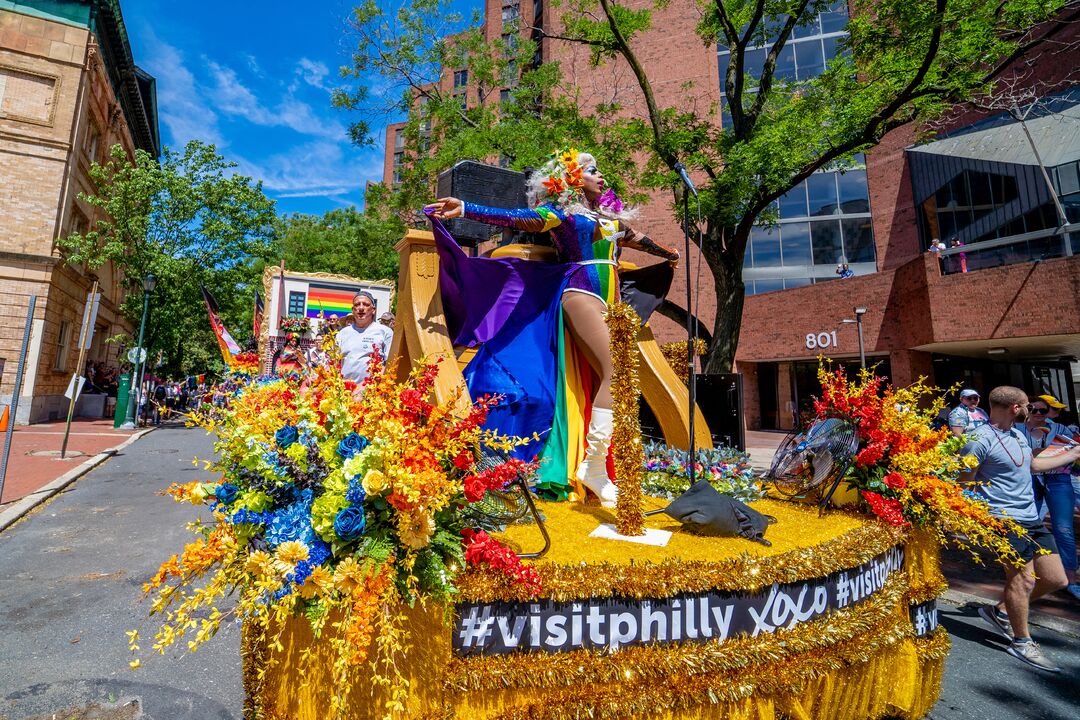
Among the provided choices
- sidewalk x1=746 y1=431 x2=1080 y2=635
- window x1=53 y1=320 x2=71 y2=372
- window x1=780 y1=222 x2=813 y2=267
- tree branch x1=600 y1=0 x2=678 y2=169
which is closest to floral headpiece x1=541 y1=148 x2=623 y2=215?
sidewalk x1=746 y1=431 x2=1080 y2=635

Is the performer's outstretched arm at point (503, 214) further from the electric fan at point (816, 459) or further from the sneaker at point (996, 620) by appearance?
the sneaker at point (996, 620)

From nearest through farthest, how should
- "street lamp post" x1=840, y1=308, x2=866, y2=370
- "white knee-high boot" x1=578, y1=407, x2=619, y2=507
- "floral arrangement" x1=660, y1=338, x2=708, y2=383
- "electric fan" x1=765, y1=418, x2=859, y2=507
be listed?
"white knee-high boot" x1=578, y1=407, x2=619, y2=507 < "electric fan" x1=765, y1=418, x2=859, y2=507 < "floral arrangement" x1=660, y1=338, x2=708, y2=383 < "street lamp post" x1=840, y1=308, x2=866, y2=370

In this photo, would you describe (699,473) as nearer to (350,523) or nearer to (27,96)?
(350,523)

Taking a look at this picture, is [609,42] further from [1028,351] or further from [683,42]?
[683,42]

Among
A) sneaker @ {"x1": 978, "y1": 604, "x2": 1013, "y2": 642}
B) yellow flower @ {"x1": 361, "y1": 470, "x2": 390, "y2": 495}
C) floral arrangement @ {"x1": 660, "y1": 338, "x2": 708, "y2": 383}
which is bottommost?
sneaker @ {"x1": 978, "y1": 604, "x2": 1013, "y2": 642}

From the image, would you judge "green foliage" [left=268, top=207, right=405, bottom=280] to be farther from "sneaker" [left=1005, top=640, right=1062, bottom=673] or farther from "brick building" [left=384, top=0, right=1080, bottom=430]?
"sneaker" [left=1005, top=640, right=1062, bottom=673]

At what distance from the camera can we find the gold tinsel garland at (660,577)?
1.88m

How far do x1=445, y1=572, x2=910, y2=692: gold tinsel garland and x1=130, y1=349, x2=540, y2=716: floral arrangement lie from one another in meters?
0.26

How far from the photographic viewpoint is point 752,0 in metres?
9.79

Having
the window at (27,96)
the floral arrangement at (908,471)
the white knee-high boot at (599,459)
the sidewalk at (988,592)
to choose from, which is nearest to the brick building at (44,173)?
the window at (27,96)

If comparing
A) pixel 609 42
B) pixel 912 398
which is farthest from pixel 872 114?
pixel 912 398

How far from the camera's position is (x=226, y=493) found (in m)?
1.81

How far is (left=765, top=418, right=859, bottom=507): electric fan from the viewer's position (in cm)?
324

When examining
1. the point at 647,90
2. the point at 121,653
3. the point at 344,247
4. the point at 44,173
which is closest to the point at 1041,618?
the point at 121,653
